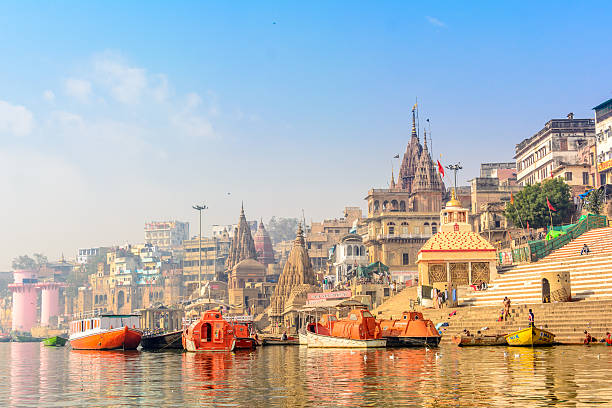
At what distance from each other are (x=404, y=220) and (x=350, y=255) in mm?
7560

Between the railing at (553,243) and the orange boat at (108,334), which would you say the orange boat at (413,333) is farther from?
the orange boat at (108,334)

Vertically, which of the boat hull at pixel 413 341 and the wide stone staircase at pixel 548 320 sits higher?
the wide stone staircase at pixel 548 320

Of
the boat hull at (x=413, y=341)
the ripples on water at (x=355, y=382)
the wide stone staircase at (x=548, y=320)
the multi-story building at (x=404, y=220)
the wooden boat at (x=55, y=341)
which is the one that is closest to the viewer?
the ripples on water at (x=355, y=382)

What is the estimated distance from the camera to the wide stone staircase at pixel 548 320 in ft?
110

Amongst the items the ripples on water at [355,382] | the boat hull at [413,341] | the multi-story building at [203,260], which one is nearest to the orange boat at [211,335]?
the boat hull at [413,341]

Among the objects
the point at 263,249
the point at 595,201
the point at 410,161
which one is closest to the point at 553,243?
the point at 595,201

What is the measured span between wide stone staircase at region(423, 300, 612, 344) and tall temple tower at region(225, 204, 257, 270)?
100476 millimetres

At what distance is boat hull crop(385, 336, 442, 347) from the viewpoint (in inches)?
1439

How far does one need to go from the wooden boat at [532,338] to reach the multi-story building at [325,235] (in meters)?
98.2

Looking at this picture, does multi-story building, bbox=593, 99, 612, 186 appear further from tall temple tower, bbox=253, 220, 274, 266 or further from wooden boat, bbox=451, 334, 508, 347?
tall temple tower, bbox=253, 220, 274, 266

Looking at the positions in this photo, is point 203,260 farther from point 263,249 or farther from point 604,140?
point 604,140

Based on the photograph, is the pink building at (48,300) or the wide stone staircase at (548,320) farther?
the pink building at (48,300)

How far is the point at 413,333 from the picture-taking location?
121 feet

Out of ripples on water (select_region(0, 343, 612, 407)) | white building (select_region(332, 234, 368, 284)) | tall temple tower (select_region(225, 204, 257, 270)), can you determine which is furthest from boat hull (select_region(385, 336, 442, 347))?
tall temple tower (select_region(225, 204, 257, 270))
